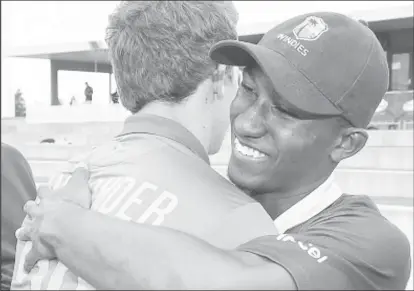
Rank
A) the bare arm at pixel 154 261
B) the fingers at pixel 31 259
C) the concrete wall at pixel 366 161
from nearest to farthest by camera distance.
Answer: the bare arm at pixel 154 261
the fingers at pixel 31 259
the concrete wall at pixel 366 161

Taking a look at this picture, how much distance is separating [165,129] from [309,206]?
52 cm

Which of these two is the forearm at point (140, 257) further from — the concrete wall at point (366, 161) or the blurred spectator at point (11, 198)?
the concrete wall at point (366, 161)

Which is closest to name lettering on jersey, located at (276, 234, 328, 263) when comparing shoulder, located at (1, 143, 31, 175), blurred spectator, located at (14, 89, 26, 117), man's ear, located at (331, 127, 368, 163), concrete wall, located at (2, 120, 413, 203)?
man's ear, located at (331, 127, 368, 163)

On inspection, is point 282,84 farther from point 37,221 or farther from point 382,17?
point 382,17

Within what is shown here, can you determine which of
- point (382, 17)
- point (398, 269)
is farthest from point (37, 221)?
point (382, 17)

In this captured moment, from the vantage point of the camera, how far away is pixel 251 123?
1788 mm

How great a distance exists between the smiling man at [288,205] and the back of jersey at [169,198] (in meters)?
0.05

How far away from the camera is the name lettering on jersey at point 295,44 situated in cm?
170

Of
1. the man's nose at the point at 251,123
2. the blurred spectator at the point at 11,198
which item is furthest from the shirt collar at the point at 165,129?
the blurred spectator at the point at 11,198

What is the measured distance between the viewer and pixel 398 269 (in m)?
1.57

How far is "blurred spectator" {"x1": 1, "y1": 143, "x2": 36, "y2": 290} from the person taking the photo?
2896 mm

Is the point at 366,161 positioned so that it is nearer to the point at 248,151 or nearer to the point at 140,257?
the point at 248,151

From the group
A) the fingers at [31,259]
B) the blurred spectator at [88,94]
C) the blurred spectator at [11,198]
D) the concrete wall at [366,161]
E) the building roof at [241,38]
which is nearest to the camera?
the fingers at [31,259]

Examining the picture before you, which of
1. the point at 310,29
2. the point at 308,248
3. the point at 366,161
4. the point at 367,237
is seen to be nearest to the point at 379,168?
the point at 366,161
